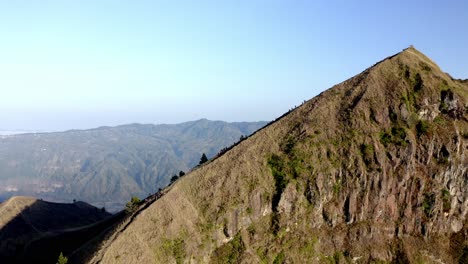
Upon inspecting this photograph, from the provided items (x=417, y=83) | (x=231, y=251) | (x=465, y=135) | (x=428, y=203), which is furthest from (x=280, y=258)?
(x=417, y=83)

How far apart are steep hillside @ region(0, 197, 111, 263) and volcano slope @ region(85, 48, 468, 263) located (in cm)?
4881

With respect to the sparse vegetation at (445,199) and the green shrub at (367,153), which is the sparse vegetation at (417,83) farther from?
the sparse vegetation at (445,199)

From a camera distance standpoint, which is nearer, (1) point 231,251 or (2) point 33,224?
(1) point 231,251

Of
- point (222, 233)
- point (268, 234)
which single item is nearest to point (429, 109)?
point (268, 234)

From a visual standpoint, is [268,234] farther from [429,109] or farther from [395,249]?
[429,109]

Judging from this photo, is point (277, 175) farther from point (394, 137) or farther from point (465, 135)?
point (465, 135)

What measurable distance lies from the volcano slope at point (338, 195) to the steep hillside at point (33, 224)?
48811 mm

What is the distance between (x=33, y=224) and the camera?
152 metres

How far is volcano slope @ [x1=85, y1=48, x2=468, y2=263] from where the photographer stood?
87.5 m

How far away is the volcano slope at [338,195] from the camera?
87.5 meters

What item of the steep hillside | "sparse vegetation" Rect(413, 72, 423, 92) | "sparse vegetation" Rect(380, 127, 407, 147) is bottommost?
the steep hillside

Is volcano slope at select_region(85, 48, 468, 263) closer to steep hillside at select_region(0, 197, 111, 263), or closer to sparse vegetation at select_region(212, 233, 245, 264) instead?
sparse vegetation at select_region(212, 233, 245, 264)

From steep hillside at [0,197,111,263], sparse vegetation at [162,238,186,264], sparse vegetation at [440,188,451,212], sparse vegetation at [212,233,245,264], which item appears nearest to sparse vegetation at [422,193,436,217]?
sparse vegetation at [440,188,451,212]

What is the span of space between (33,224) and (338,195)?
11489cm
